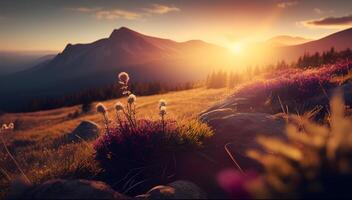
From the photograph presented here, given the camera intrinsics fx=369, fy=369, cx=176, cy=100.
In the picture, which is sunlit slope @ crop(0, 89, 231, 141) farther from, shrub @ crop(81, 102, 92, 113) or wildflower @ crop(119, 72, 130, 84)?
wildflower @ crop(119, 72, 130, 84)

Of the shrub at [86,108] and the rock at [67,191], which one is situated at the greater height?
the rock at [67,191]

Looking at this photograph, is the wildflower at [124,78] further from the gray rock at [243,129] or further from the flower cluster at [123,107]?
the gray rock at [243,129]

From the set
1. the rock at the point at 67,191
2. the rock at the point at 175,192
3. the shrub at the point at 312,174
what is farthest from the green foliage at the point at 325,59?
the rock at the point at 67,191

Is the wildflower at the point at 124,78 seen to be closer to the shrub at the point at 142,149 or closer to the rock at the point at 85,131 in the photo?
the shrub at the point at 142,149

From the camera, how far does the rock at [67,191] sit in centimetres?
479

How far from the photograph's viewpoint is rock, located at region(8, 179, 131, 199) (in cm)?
479

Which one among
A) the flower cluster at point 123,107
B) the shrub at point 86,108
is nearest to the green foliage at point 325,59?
the shrub at point 86,108

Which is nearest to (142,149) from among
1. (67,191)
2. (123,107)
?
(123,107)

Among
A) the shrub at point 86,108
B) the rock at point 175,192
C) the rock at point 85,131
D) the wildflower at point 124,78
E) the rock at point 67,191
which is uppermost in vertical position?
the wildflower at point 124,78

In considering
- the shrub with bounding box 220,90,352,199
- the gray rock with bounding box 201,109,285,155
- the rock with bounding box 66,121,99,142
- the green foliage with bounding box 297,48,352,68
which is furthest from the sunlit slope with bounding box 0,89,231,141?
the green foliage with bounding box 297,48,352,68

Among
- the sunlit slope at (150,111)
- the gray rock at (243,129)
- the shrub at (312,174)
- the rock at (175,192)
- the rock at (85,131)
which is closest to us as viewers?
the shrub at (312,174)

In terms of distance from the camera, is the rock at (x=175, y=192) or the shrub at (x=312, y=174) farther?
the rock at (x=175, y=192)

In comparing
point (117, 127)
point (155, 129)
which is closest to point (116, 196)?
point (155, 129)

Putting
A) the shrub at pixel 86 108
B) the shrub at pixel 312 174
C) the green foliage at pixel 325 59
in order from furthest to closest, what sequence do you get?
1. the shrub at pixel 86 108
2. the green foliage at pixel 325 59
3. the shrub at pixel 312 174
